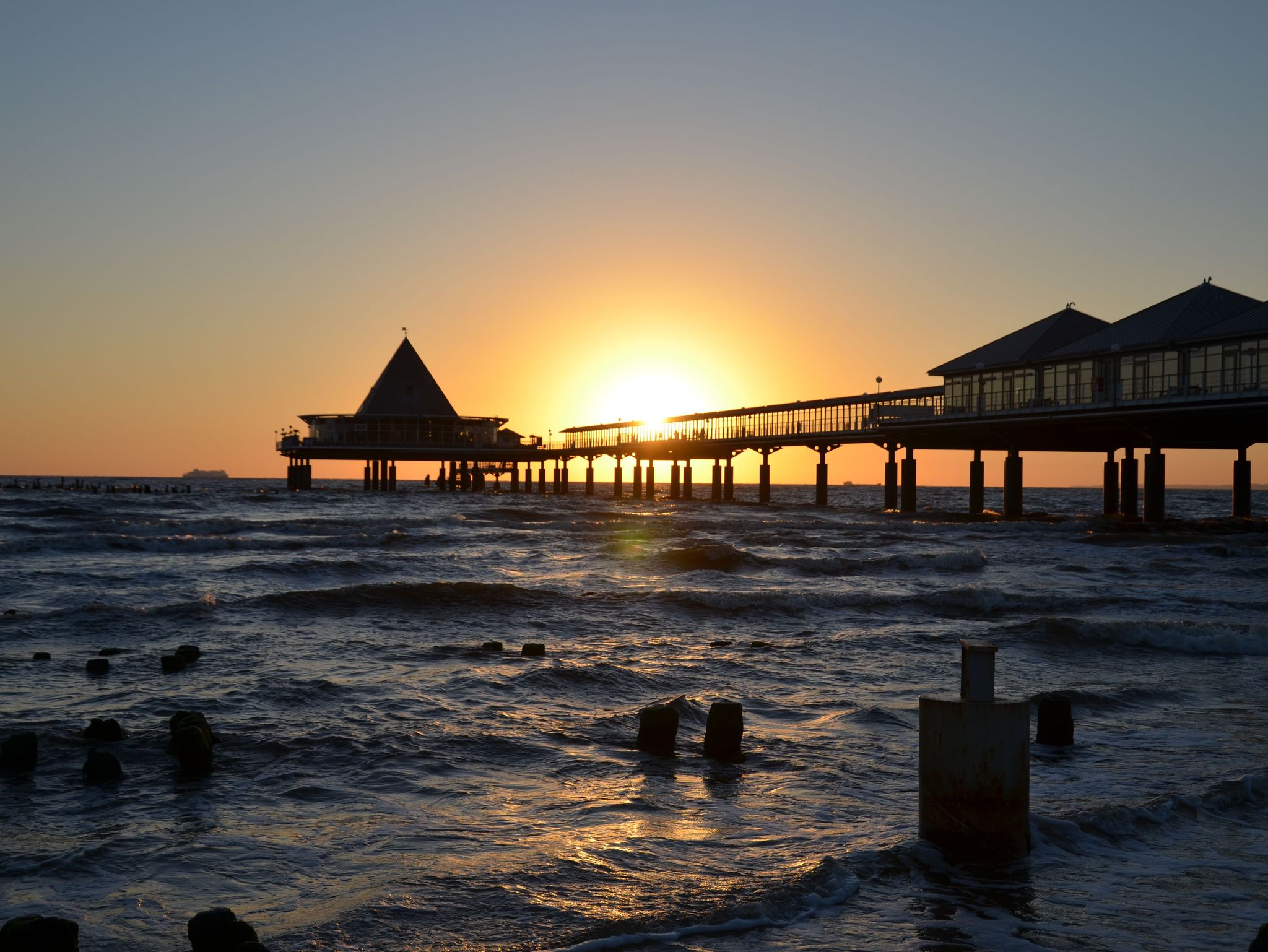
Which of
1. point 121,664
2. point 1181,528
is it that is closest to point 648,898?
point 121,664

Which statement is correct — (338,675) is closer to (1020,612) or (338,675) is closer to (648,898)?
(648,898)

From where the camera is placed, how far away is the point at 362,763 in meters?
9.65

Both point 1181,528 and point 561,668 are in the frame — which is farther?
point 1181,528

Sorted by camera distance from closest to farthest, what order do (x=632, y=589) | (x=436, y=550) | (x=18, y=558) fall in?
(x=632, y=589) → (x=18, y=558) → (x=436, y=550)

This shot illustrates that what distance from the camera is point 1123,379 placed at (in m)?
46.4

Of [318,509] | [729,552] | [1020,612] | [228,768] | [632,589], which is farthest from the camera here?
[318,509]

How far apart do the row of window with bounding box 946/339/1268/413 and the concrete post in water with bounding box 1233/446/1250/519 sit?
10008 mm

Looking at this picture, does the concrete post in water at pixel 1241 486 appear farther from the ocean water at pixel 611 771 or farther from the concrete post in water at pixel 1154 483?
the ocean water at pixel 611 771

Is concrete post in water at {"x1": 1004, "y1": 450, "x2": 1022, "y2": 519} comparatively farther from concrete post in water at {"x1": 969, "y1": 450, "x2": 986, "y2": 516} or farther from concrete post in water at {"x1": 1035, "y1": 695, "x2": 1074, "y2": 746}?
concrete post in water at {"x1": 1035, "y1": 695, "x2": 1074, "y2": 746}

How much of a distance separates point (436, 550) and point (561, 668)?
2507cm

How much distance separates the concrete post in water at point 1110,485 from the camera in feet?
194

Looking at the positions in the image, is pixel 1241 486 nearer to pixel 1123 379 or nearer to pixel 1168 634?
pixel 1123 379

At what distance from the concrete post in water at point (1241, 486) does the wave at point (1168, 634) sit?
38.0 meters

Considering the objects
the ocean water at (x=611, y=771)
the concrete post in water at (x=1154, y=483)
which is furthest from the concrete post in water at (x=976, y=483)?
the ocean water at (x=611, y=771)
